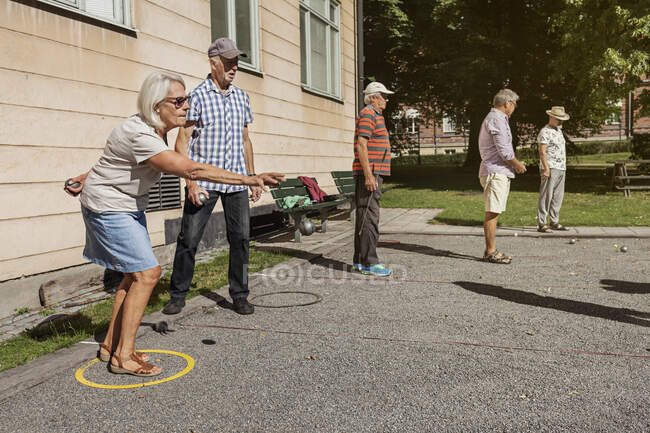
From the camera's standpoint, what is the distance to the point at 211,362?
412 centimetres

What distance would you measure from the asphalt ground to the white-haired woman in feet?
1.72

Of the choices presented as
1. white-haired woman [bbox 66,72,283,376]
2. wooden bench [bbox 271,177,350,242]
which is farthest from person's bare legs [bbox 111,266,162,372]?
wooden bench [bbox 271,177,350,242]

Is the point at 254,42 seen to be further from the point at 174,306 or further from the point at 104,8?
the point at 174,306

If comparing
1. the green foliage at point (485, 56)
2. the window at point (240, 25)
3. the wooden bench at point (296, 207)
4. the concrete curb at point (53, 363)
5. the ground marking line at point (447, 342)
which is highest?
the green foliage at point (485, 56)

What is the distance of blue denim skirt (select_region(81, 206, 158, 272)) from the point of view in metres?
3.69

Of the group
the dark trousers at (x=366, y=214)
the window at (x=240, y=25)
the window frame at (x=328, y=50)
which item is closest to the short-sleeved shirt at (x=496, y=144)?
the dark trousers at (x=366, y=214)

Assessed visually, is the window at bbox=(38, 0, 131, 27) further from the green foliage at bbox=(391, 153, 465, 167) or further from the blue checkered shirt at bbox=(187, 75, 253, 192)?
the green foliage at bbox=(391, 153, 465, 167)

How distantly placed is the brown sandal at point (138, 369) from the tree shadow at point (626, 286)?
454 cm

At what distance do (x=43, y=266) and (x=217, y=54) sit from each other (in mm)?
2704

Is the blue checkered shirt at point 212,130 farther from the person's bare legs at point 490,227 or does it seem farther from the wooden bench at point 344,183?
the wooden bench at point 344,183

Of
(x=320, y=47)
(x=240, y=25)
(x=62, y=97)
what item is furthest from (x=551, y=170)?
(x=62, y=97)

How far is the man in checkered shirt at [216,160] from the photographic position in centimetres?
523

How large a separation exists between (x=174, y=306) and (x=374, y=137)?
2851 millimetres

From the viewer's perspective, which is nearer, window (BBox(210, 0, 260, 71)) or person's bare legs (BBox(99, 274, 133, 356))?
person's bare legs (BBox(99, 274, 133, 356))
